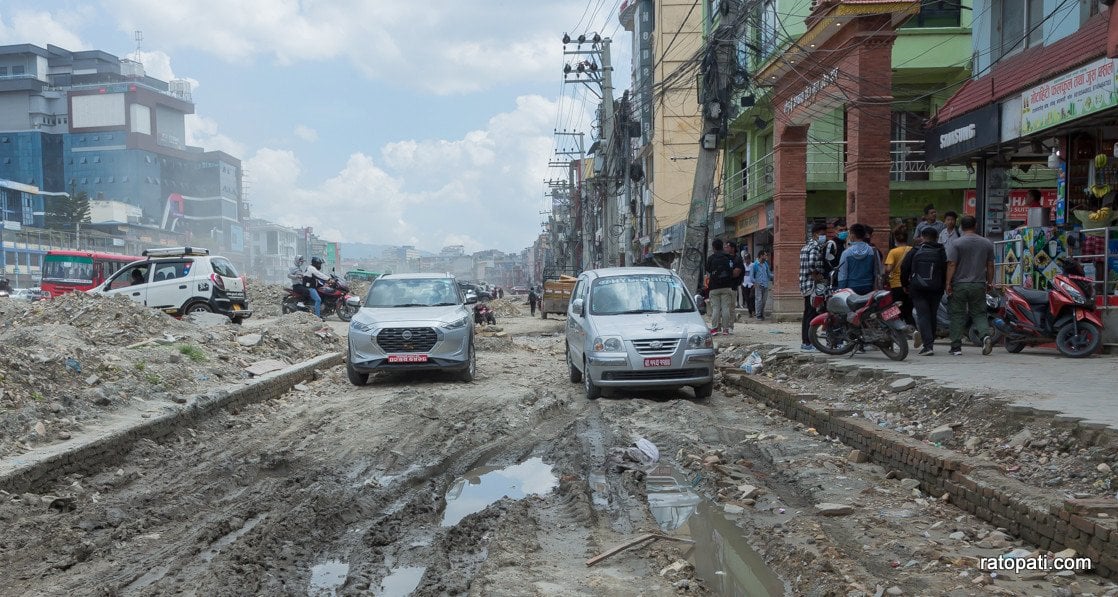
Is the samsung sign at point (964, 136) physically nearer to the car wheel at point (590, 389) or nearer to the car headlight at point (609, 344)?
the car headlight at point (609, 344)

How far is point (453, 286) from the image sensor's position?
14.2 m

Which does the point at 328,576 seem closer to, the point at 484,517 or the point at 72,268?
the point at 484,517

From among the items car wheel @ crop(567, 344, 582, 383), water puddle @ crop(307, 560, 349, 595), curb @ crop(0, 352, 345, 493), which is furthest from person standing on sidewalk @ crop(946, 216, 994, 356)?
curb @ crop(0, 352, 345, 493)

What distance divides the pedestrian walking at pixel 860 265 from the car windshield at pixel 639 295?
216cm

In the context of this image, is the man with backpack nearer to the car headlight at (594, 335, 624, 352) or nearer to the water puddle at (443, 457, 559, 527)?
the car headlight at (594, 335, 624, 352)

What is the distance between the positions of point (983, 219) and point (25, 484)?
14516 mm

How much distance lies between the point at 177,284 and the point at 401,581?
18892 mm

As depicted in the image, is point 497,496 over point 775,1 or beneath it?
beneath

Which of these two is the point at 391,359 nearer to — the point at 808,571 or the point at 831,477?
the point at 831,477

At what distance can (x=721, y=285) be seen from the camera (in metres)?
16.6

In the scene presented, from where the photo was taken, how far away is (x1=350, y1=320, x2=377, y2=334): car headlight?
12344 mm

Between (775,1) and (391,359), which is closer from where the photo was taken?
(391,359)

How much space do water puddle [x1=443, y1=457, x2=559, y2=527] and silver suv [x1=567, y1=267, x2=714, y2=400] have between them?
305 cm

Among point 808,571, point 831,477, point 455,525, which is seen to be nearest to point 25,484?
point 455,525
